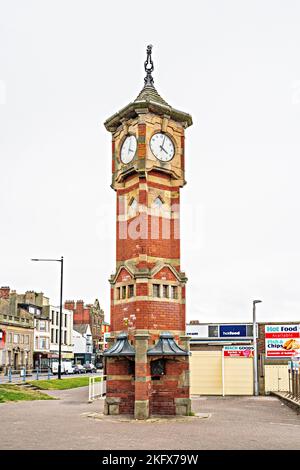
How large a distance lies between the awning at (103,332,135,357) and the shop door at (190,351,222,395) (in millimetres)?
18532

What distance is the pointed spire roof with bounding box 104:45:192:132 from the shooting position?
77.0 feet

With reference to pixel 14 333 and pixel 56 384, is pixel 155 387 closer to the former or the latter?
pixel 56 384

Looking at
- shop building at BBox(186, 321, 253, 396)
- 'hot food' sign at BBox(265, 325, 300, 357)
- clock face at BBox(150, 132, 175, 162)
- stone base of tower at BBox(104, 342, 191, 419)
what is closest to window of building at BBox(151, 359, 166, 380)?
stone base of tower at BBox(104, 342, 191, 419)

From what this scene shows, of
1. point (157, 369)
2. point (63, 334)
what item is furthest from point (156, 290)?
point (63, 334)

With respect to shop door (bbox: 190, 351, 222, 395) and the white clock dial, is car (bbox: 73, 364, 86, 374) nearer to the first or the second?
shop door (bbox: 190, 351, 222, 395)

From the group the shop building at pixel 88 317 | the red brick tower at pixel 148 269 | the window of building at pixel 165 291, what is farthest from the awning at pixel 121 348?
the shop building at pixel 88 317

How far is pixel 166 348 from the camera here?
71.6ft

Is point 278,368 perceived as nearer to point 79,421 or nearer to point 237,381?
point 237,381

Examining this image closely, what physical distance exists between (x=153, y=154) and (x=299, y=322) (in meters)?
22.3

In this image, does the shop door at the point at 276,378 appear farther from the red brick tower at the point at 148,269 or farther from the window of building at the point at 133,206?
the window of building at the point at 133,206

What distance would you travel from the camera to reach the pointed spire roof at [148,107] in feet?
77.0

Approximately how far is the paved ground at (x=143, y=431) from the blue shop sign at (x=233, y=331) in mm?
15700

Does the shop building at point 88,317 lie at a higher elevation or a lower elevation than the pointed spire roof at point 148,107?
lower

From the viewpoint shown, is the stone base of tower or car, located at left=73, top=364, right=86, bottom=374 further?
car, located at left=73, top=364, right=86, bottom=374
